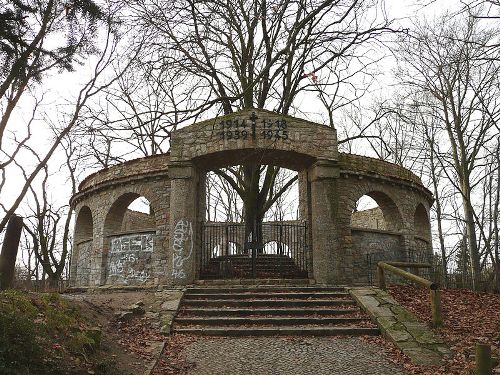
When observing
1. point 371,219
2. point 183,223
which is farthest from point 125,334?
point 371,219

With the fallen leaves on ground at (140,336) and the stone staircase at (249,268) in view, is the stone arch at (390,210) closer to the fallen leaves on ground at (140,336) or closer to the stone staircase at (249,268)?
the stone staircase at (249,268)

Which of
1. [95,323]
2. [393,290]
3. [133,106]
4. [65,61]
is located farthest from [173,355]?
[133,106]

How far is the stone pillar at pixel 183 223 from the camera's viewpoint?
1181 cm

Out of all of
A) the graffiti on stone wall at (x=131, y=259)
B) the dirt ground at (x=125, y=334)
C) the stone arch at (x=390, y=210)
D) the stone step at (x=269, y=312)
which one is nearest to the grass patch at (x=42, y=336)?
the dirt ground at (x=125, y=334)

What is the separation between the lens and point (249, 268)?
1401 cm

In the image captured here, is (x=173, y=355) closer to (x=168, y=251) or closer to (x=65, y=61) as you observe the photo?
(x=65, y=61)

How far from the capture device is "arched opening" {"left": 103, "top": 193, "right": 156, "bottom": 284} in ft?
43.4

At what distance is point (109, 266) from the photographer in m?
14.2

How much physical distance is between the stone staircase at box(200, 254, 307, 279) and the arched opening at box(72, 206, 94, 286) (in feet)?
15.5

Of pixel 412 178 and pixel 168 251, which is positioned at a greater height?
pixel 412 178

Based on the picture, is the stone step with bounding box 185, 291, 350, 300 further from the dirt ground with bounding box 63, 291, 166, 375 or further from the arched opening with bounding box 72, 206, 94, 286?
the arched opening with bounding box 72, 206, 94, 286

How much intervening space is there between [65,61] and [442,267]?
1521 cm

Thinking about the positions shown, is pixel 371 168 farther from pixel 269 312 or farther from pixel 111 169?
pixel 111 169

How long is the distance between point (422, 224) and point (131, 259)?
10.6 m
